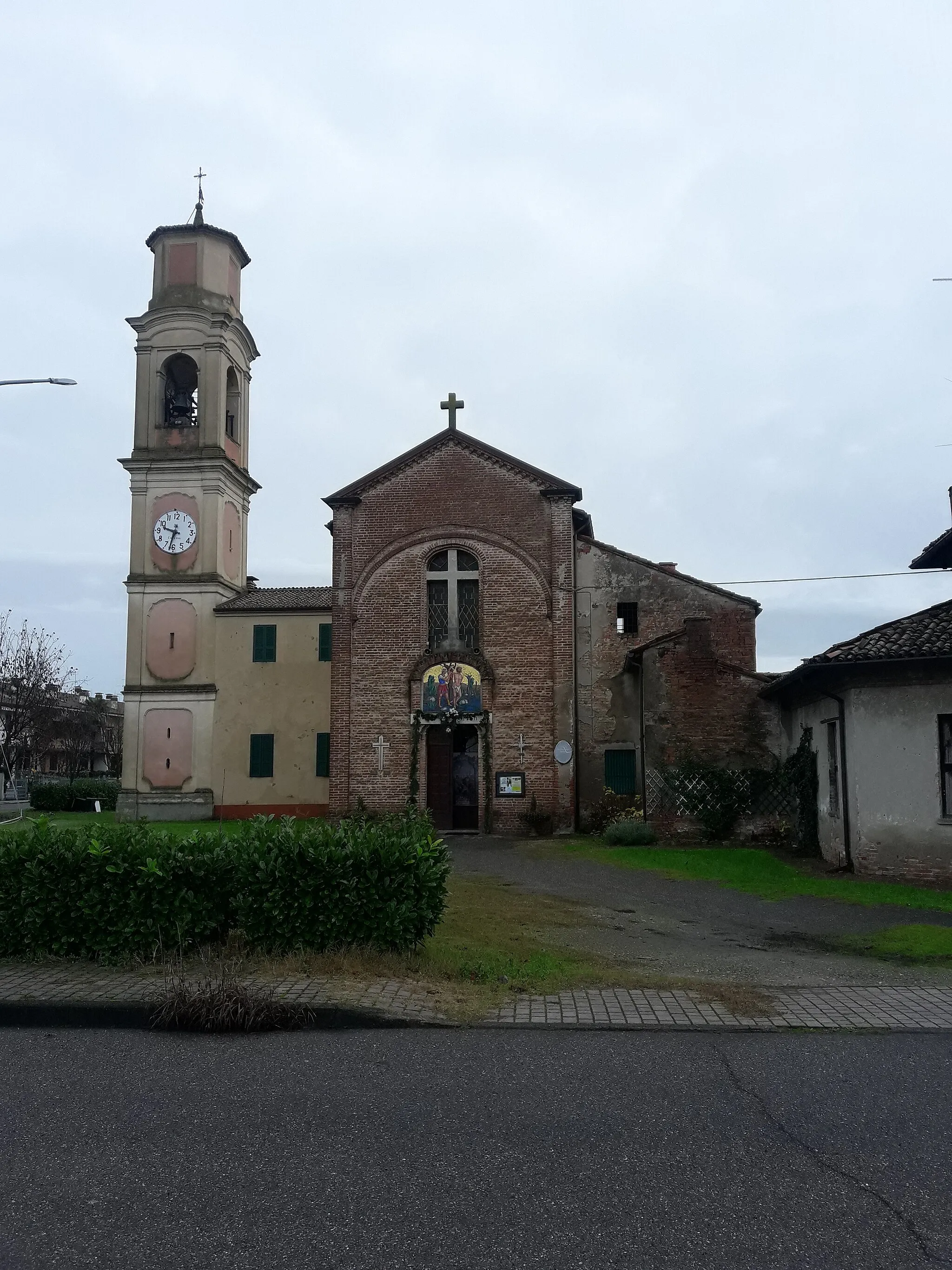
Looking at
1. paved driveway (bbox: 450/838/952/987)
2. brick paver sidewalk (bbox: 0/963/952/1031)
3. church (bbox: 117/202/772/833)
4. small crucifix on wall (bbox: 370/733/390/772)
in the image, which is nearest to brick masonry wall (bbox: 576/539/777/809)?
church (bbox: 117/202/772/833)

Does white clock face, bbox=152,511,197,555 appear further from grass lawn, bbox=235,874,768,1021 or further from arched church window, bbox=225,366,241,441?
grass lawn, bbox=235,874,768,1021

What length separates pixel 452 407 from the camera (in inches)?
1025

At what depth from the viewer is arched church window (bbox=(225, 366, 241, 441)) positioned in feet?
107

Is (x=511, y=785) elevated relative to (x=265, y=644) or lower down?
lower down

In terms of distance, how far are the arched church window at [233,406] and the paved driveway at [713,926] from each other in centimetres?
1935

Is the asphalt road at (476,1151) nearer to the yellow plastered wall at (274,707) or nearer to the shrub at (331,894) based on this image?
the shrub at (331,894)

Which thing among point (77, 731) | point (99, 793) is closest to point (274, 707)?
point (99, 793)

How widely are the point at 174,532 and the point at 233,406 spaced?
16.0ft

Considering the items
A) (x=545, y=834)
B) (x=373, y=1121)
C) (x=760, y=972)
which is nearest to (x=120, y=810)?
(x=545, y=834)

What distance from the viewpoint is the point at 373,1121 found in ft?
16.9

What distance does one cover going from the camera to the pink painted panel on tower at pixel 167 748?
1180 inches

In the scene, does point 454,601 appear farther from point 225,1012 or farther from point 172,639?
point 225,1012

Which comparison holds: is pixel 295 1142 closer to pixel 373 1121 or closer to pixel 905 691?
pixel 373 1121

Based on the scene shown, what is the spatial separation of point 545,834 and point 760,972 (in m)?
15.1
